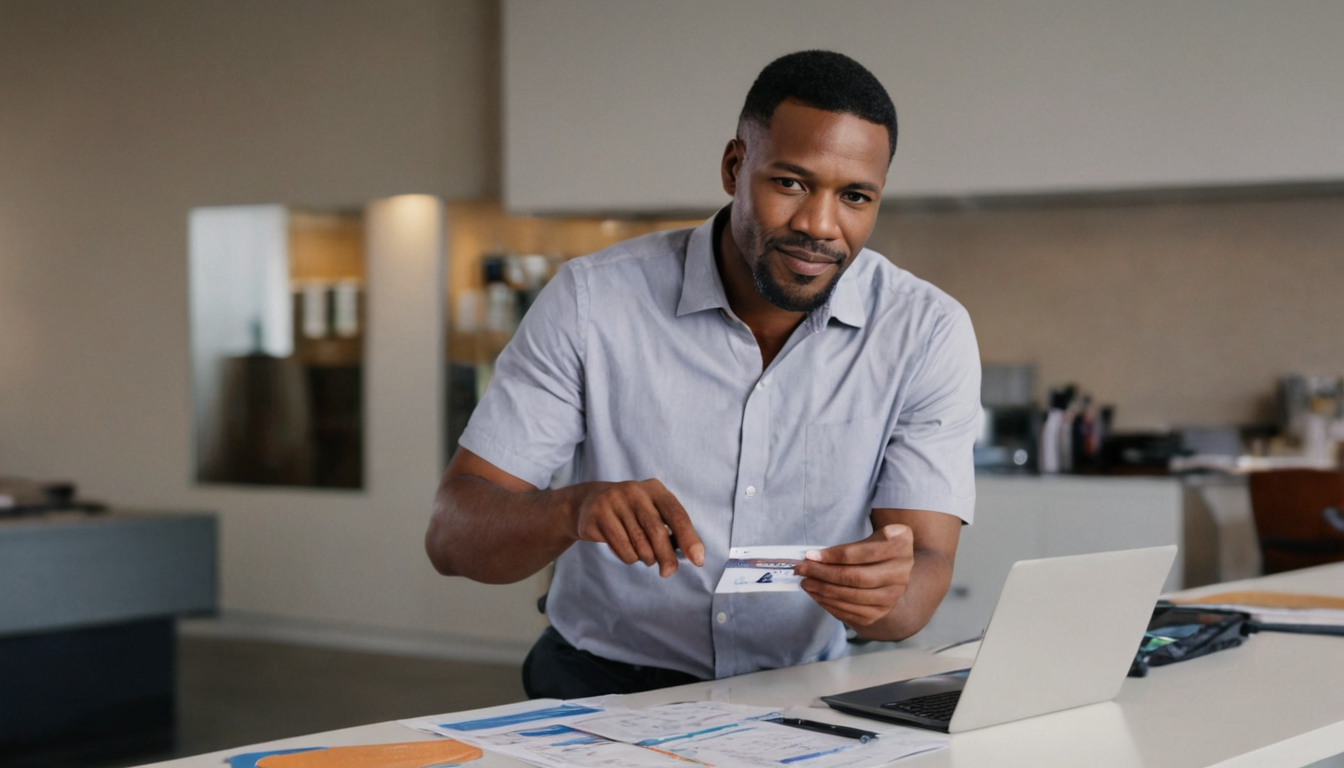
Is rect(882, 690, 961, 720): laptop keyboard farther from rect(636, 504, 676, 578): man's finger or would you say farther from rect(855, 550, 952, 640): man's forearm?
rect(636, 504, 676, 578): man's finger

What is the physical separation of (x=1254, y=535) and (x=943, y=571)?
389cm

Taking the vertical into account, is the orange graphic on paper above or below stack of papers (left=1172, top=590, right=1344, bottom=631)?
above

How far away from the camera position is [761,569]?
4.75ft

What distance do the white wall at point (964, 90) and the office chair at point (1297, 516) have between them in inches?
42.1

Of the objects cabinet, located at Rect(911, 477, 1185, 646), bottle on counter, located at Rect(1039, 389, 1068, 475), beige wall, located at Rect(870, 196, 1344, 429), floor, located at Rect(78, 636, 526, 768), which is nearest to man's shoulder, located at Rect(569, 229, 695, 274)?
floor, located at Rect(78, 636, 526, 768)

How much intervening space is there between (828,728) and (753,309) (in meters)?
0.70

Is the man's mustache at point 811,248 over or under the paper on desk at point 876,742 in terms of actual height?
over

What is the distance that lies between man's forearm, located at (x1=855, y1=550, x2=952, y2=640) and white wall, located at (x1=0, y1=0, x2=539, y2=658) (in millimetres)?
4554

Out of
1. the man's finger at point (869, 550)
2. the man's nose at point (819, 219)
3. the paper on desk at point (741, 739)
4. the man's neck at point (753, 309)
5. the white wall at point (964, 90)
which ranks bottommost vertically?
the paper on desk at point (741, 739)

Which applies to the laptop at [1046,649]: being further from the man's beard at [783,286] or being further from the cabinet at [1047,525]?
the cabinet at [1047,525]

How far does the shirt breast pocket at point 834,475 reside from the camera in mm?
1934

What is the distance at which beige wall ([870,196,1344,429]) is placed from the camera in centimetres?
563

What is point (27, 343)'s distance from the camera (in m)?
7.66

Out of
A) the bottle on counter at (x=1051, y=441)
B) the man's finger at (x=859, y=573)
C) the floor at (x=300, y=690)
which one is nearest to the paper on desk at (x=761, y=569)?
the man's finger at (x=859, y=573)
